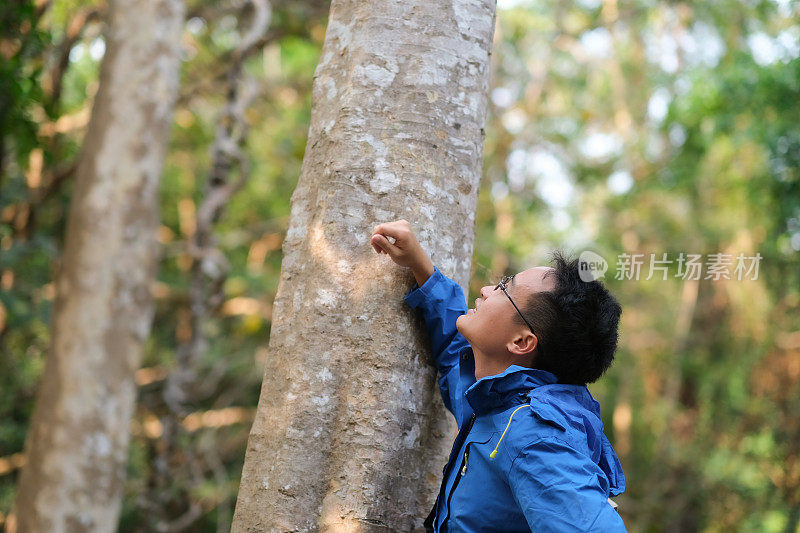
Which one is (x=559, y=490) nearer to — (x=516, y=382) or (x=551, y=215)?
(x=516, y=382)

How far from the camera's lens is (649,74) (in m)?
12.0

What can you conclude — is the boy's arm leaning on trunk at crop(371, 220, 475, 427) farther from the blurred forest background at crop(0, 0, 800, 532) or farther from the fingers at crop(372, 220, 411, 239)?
the blurred forest background at crop(0, 0, 800, 532)

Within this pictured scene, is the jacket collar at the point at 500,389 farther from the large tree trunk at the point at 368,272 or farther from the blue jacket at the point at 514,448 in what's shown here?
the large tree trunk at the point at 368,272

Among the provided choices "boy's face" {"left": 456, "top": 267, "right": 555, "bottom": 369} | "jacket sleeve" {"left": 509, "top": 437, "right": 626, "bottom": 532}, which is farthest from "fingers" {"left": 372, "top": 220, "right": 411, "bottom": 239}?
"jacket sleeve" {"left": 509, "top": 437, "right": 626, "bottom": 532}

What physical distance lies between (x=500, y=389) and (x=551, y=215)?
9.32 m

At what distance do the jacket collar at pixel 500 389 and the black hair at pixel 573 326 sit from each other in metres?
0.10

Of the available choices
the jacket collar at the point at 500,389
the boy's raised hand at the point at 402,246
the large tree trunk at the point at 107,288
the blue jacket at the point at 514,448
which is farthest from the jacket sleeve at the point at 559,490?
the large tree trunk at the point at 107,288

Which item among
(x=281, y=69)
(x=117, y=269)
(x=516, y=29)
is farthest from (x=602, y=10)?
(x=117, y=269)

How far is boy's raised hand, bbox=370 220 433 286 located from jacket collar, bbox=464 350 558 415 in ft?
1.06

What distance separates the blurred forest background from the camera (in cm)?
603

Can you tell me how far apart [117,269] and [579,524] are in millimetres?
3715

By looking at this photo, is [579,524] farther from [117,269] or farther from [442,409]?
[117,269]

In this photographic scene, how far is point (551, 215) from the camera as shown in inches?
419

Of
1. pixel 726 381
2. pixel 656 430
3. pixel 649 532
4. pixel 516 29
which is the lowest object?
pixel 649 532
